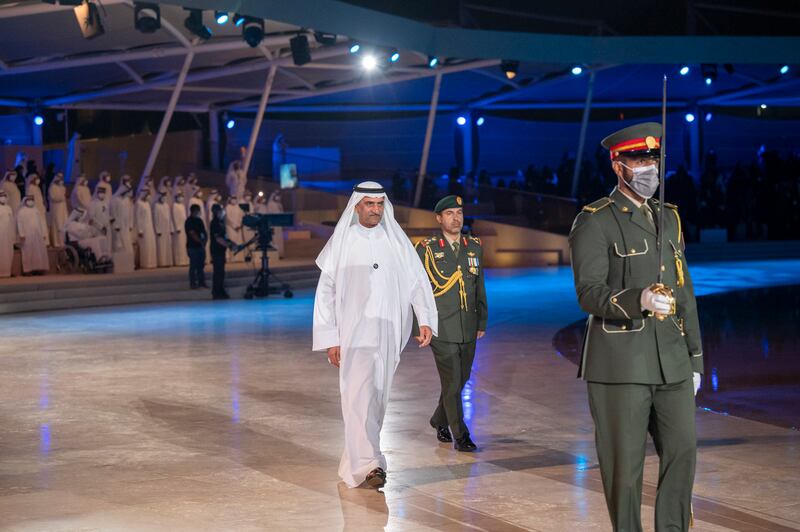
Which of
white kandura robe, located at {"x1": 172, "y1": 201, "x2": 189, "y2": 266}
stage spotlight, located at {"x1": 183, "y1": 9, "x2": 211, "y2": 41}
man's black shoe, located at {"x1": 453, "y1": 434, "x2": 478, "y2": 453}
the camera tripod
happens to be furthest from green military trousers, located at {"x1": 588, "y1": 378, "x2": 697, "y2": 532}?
white kandura robe, located at {"x1": 172, "y1": 201, "x2": 189, "y2": 266}

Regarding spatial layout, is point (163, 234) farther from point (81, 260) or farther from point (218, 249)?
point (218, 249)

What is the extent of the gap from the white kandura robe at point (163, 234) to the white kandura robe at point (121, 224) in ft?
2.39

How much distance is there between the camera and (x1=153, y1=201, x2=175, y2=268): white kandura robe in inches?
1046

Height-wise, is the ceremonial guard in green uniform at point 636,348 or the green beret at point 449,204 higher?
the green beret at point 449,204

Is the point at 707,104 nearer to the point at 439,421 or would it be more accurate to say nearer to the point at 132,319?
the point at 132,319

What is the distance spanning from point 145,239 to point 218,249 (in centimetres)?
607

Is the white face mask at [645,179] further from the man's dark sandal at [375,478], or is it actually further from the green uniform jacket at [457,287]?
the green uniform jacket at [457,287]

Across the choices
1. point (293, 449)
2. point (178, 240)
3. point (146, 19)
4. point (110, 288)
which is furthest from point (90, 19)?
point (293, 449)

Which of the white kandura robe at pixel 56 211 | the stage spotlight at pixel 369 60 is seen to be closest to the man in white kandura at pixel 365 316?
the stage spotlight at pixel 369 60

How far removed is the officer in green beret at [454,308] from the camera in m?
7.92

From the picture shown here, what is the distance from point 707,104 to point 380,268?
35.4 metres

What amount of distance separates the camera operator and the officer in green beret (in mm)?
12727

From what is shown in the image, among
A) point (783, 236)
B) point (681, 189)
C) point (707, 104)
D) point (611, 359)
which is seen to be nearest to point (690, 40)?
point (681, 189)

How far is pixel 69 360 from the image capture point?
510 inches
